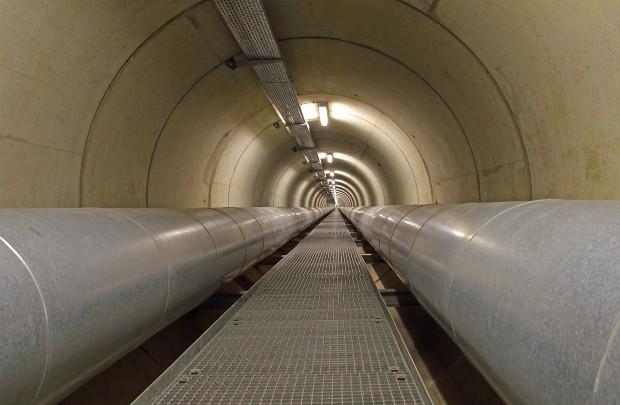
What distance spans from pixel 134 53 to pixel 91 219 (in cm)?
264

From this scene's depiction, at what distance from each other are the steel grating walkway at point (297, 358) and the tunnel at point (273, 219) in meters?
0.02

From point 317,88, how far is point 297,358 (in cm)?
638

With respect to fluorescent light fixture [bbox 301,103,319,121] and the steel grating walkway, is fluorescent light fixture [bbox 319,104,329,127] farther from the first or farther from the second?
the steel grating walkway

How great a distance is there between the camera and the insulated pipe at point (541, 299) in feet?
3.50

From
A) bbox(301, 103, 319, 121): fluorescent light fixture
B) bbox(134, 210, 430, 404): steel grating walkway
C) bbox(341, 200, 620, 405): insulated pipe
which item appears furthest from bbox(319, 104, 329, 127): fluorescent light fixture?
bbox(341, 200, 620, 405): insulated pipe

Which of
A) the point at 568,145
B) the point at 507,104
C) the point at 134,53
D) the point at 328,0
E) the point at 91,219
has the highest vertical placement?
the point at 328,0

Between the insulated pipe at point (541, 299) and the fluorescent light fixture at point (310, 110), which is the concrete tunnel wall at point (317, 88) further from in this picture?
the insulated pipe at point (541, 299)

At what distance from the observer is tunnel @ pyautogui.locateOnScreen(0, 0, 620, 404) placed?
1.54m

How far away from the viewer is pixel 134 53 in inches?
176

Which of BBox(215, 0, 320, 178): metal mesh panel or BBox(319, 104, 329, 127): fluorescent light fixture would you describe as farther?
BBox(319, 104, 329, 127): fluorescent light fixture

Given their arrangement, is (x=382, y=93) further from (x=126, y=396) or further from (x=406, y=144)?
(x=126, y=396)

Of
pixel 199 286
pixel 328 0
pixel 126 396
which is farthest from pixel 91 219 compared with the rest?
pixel 328 0

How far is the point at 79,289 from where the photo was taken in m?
1.97

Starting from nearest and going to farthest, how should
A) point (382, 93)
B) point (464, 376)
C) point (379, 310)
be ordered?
point (379, 310), point (464, 376), point (382, 93)
